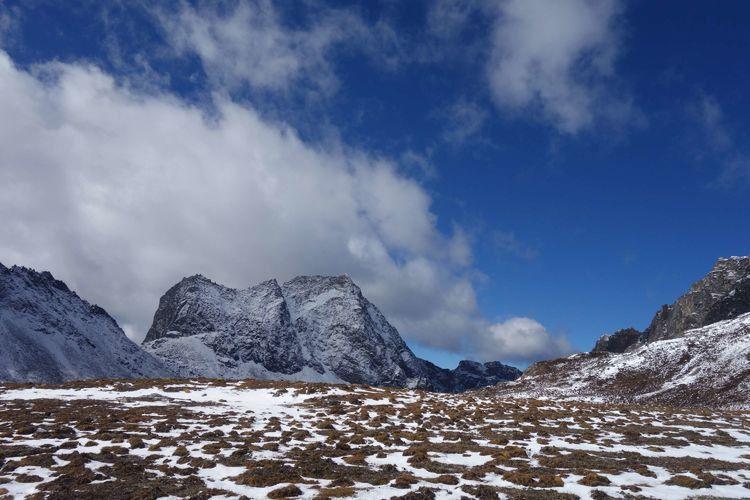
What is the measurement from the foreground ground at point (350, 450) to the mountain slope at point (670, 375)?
102ft

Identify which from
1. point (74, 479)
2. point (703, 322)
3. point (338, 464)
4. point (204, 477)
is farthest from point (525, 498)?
point (703, 322)

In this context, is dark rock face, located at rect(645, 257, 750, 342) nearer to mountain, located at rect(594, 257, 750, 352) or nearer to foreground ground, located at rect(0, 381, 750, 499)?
mountain, located at rect(594, 257, 750, 352)

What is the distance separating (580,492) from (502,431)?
524 inches

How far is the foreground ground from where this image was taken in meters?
18.2

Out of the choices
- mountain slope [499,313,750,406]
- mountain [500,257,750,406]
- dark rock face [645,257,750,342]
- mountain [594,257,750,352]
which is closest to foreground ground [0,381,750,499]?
mountain slope [499,313,750,406]

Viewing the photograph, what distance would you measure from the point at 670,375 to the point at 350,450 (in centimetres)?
7436

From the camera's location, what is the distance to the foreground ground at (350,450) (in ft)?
59.6

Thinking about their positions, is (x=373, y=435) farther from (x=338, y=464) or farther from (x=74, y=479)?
(x=74, y=479)

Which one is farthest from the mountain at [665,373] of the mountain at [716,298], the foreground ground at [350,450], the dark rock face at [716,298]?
the dark rock face at [716,298]

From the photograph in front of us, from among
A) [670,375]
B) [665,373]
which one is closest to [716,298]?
[665,373]

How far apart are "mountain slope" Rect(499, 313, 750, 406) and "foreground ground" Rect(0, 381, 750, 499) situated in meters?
30.9

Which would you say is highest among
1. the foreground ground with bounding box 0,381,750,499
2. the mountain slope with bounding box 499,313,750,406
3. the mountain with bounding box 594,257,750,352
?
the mountain with bounding box 594,257,750,352

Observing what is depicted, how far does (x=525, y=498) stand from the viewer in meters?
17.1

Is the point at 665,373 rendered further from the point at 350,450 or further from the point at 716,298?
the point at 716,298
